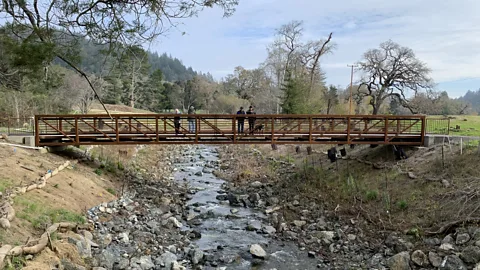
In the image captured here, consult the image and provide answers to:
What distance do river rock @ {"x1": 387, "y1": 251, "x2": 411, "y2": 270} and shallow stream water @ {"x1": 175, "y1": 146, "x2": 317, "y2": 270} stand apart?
200 cm

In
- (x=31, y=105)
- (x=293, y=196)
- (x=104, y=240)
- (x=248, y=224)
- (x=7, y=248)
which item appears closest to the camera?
(x=7, y=248)

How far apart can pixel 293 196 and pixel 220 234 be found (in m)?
4.93

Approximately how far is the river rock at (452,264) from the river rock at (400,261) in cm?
77

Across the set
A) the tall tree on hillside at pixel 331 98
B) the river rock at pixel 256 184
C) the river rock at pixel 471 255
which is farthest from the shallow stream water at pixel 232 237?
the tall tree on hillside at pixel 331 98

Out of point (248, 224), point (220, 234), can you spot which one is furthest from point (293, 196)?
point (220, 234)

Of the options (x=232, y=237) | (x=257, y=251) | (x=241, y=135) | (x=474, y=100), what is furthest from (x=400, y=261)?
(x=474, y=100)

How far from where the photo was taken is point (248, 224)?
44.1 ft

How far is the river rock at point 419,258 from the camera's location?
30.0ft

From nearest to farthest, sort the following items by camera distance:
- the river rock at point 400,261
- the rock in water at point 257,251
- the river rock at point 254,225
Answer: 1. the river rock at point 400,261
2. the rock in water at point 257,251
3. the river rock at point 254,225

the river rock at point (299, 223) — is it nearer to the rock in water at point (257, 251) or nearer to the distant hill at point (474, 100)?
the rock in water at point (257, 251)

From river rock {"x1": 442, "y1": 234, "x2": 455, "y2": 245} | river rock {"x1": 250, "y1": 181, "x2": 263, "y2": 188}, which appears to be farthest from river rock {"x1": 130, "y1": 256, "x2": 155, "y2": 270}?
river rock {"x1": 250, "y1": 181, "x2": 263, "y2": 188}

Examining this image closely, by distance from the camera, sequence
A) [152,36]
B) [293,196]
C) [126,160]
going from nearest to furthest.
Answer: [152,36] < [293,196] < [126,160]

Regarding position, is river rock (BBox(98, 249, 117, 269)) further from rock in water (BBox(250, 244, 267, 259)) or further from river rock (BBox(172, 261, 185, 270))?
rock in water (BBox(250, 244, 267, 259))

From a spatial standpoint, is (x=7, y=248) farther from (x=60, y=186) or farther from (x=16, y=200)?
(x=60, y=186)
